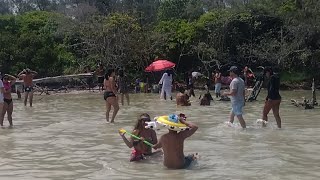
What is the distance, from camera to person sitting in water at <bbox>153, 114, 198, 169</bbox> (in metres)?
7.79

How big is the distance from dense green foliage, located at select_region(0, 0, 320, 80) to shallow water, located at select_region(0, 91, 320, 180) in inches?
558

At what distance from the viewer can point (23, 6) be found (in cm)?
7475

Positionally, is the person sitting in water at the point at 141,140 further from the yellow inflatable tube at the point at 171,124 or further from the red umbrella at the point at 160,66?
the red umbrella at the point at 160,66

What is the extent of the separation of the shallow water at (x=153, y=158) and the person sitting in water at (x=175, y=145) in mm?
160

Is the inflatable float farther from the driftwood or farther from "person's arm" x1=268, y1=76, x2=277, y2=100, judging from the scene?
the driftwood

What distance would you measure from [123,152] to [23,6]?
6904 centimetres

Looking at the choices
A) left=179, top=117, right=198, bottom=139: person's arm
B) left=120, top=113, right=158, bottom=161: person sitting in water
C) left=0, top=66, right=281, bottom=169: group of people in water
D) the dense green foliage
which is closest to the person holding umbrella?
left=0, top=66, right=281, bottom=169: group of people in water

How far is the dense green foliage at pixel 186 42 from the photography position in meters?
30.1

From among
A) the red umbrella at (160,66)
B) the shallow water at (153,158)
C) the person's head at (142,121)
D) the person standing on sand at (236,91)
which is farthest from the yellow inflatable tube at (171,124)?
the red umbrella at (160,66)

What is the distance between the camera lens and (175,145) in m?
7.85

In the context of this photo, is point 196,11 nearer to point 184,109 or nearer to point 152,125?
point 184,109

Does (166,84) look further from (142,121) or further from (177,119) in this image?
(177,119)

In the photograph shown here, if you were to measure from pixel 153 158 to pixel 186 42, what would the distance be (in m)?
24.3

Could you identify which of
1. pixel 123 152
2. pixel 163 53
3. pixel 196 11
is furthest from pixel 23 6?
pixel 123 152
